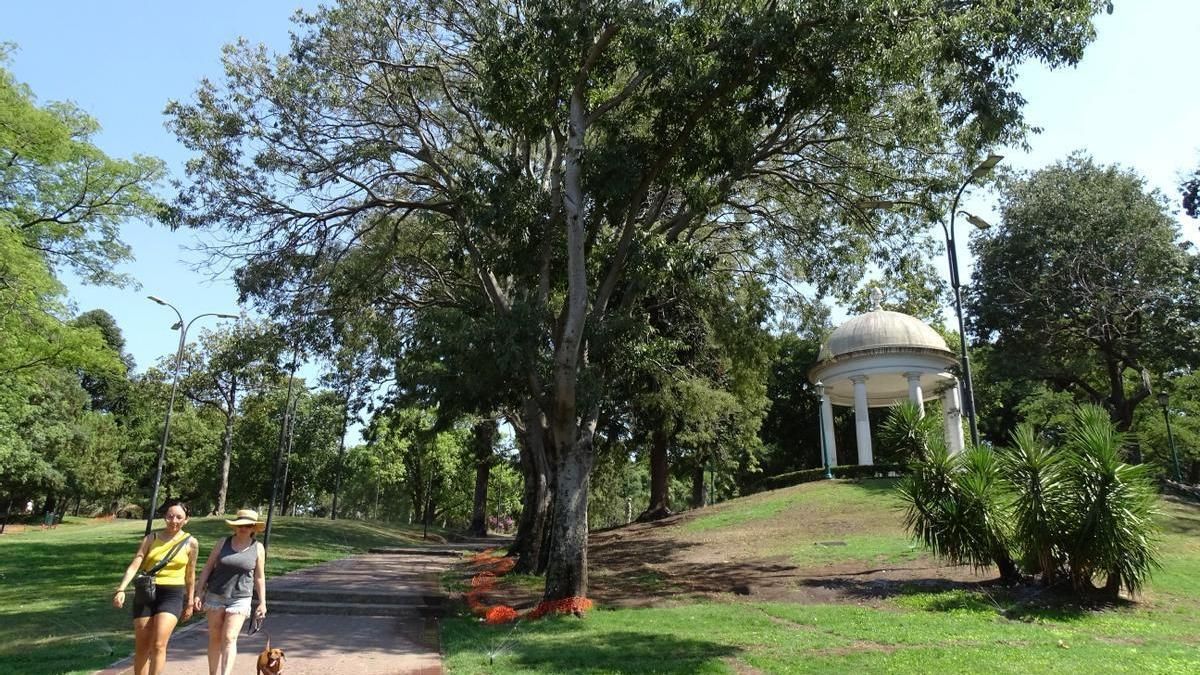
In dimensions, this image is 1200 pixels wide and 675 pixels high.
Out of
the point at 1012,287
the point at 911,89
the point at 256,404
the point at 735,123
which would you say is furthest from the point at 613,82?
the point at 256,404

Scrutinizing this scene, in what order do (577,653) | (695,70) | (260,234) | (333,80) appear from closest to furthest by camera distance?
(577,653) → (695,70) → (333,80) → (260,234)

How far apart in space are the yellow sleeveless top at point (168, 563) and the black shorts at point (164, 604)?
0.06 metres

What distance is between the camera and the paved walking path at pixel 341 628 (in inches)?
324

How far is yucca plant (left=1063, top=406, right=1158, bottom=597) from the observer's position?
34.8 feet

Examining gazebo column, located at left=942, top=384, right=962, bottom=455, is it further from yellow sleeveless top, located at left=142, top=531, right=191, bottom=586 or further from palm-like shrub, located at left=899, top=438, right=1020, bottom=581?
yellow sleeveless top, located at left=142, top=531, right=191, bottom=586

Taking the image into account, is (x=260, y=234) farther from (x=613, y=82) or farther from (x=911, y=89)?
(x=911, y=89)

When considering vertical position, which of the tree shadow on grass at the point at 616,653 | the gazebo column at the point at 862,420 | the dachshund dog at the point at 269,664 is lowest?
the tree shadow on grass at the point at 616,653

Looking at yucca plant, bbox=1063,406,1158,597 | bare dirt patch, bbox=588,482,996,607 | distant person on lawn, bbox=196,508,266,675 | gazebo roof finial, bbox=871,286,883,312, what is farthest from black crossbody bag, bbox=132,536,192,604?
gazebo roof finial, bbox=871,286,883,312

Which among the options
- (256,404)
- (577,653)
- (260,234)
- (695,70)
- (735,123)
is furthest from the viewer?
(256,404)

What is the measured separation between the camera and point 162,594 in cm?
657

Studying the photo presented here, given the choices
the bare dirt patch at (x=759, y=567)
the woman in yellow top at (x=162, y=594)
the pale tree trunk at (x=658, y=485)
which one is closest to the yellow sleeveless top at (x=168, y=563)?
the woman in yellow top at (x=162, y=594)

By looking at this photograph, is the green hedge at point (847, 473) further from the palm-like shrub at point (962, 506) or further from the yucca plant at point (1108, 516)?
the yucca plant at point (1108, 516)

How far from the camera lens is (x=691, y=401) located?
2078cm

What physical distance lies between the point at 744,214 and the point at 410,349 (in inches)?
347
